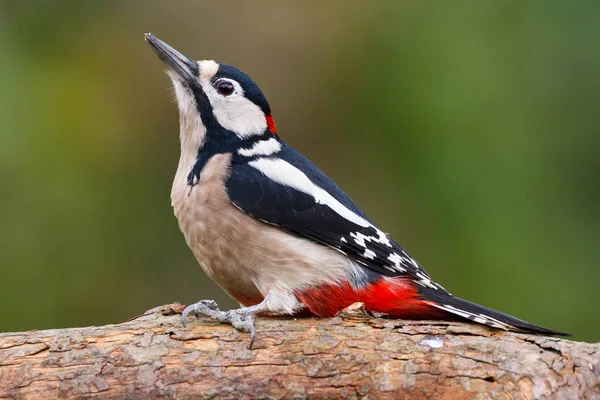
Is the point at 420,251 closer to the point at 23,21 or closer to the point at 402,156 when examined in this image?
the point at 402,156

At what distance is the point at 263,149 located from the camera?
12.8 ft

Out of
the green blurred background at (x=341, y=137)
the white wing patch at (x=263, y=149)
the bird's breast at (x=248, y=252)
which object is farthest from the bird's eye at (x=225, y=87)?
the green blurred background at (x=341, y=137)

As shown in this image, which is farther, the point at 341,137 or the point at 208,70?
the point at 341,137

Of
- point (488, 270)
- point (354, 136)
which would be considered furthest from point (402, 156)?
point (488, 270)

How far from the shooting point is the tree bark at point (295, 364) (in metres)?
2.94

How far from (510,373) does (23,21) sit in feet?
14.8

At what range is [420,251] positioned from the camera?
5.84 m

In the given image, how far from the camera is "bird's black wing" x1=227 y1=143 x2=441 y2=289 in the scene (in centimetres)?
348

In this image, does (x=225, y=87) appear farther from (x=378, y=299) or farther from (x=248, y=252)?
(x=378, y=299)

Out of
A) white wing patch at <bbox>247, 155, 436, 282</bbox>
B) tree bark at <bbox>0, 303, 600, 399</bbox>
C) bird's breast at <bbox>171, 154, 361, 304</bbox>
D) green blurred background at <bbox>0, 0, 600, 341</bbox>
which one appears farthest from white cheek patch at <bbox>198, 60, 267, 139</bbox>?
green blurred background at <bbox>0, 0, 600, 341</bbox>

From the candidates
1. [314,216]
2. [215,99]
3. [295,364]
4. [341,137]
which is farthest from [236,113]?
[341,137]

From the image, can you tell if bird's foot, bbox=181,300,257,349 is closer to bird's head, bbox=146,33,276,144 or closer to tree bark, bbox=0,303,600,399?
tree bark, bbox=0,303,600,399

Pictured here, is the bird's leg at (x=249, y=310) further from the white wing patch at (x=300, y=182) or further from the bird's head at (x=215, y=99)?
the bird's head at (x=215, y=99)

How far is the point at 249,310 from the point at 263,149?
0.94 meters
